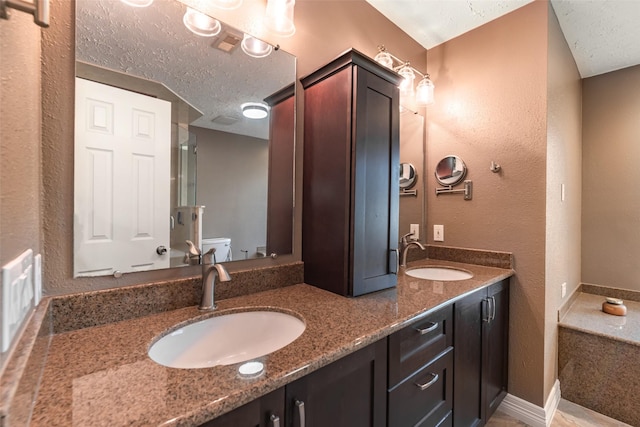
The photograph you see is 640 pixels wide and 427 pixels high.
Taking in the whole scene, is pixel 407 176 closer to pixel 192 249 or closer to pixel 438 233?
pixel 438 233

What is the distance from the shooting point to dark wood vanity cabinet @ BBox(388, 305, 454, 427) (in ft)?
3.13

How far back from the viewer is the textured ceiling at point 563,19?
174 cm

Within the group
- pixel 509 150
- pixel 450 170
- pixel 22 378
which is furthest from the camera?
pixel 450 170

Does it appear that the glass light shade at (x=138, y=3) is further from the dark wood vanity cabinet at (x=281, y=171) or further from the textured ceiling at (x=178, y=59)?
the dark wood vanity cabinet at (x=281, y=171)

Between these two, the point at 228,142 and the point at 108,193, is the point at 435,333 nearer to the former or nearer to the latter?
the point at 228,142

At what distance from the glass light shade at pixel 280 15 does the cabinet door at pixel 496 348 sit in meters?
1.69

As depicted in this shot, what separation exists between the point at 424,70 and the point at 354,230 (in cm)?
176

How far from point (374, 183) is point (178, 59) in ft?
3.03

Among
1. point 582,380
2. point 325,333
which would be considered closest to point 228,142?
point 325,333

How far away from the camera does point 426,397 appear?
3.61 ft

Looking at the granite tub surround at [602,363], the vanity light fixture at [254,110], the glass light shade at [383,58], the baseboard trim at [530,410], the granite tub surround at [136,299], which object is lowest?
the baseboard trim at [530,410]

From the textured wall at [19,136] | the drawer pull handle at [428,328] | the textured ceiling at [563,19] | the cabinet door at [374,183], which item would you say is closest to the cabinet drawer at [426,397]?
the drawer pull handle at [428,328]

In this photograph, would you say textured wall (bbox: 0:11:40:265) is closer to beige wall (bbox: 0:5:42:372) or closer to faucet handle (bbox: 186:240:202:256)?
beige wall (bbox: 0:5:42:372)

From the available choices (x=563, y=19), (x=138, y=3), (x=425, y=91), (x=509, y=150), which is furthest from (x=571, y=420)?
(x=138, y=3)
